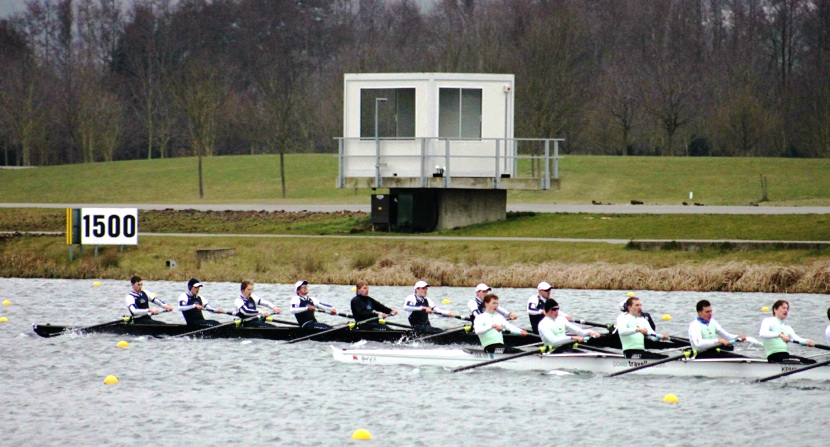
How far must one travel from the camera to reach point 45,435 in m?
16.8

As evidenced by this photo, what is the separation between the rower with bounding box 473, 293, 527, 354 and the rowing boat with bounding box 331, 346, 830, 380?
169 mm

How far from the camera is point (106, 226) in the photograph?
35.3 m

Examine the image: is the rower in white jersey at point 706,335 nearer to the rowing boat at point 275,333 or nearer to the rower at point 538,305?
the rowing boat at point 275,333

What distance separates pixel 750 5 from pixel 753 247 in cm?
7251

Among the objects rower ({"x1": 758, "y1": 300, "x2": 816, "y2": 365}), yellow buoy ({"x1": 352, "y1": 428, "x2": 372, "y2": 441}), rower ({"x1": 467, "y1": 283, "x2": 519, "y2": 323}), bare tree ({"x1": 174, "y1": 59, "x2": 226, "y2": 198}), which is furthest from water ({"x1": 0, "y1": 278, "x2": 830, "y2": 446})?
bare tree ({"x1": 174, "y1": 59, "x2": 226, "y2": 198})

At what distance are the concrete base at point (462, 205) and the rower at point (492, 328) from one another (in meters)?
17.9

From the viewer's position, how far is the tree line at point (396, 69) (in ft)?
226

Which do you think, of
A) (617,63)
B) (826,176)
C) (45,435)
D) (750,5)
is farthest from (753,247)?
(750,5)

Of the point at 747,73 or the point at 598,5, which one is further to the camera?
the point at 598,5

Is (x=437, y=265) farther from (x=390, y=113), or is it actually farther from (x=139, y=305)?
(x=139, y=305)

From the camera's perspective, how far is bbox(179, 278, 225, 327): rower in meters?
24.3

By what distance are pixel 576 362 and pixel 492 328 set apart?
1.67 meters

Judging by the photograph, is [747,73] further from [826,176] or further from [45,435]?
[45,435]

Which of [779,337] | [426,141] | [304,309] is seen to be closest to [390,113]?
[426,141]
